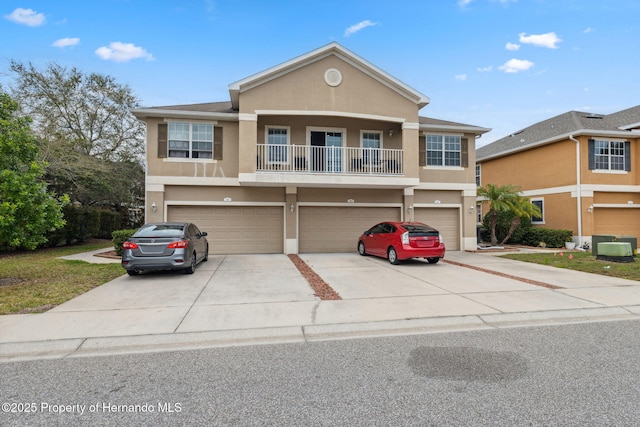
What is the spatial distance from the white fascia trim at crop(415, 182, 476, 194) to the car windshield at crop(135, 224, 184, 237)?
1095cm

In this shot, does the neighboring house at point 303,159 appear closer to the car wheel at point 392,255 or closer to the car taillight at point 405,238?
the car wheel at point 392,255

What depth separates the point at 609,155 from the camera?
18.8m

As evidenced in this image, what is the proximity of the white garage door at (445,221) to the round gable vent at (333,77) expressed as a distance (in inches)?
277

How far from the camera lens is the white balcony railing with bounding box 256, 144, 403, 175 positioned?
14891 mm

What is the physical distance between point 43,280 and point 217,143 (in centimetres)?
816

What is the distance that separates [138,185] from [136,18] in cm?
1504

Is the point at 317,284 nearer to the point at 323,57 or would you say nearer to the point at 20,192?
the point at 20,192

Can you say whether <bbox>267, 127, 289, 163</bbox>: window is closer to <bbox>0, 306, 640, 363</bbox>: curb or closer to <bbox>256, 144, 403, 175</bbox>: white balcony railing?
<bbox>256, 144, 403, 175</bbox>: white balcony railing

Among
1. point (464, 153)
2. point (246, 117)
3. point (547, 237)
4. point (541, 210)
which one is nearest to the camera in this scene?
point (246, 117)

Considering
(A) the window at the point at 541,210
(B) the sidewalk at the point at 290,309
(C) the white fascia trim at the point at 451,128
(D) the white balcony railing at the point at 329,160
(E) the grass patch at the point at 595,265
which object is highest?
(C) the white fascia trim at the point at 451,128

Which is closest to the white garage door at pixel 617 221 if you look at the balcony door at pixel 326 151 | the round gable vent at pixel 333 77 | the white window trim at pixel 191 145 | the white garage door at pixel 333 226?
the white garage door at pixel 333 226

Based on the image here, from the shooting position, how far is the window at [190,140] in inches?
582

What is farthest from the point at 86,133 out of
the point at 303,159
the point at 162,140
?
the point at 303,159

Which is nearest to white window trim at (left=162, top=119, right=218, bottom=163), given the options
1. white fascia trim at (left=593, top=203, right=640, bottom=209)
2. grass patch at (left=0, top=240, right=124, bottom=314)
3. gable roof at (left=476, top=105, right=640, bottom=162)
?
grass patch at (left=0, top=240, right=124, bottom=314)
